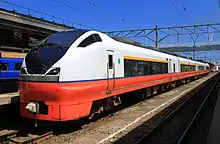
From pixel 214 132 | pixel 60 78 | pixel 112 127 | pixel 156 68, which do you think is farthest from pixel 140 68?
pixel 60 78

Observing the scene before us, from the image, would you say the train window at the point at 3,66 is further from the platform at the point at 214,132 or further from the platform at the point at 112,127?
the platform at the point at 214,132

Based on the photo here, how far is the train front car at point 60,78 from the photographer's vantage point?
582 centimetres

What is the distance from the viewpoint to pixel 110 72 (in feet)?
24.6

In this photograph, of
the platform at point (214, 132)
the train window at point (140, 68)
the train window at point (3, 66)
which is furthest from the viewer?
the train window at point (3, 66)

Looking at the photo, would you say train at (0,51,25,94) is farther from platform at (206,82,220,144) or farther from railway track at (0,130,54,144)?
platform at (206,82,220,144)

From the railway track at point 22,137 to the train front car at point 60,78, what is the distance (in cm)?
53

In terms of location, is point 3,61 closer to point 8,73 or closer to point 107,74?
point 8,73

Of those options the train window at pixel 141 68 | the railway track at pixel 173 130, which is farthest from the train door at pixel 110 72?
the railway track at pixel 173 130

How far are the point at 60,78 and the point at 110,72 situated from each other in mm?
2153

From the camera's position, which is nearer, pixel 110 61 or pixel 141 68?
pixel 110 61

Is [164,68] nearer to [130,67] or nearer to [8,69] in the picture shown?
[130,67]

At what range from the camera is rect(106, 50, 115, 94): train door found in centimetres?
738

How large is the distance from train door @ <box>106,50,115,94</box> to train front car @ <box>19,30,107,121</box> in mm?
572

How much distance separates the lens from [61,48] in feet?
20.7
